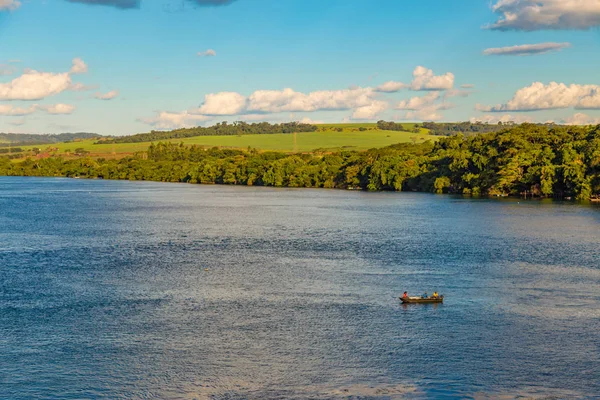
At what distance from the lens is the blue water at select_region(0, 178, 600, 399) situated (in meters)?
33.7

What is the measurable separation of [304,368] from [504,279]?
27762mm

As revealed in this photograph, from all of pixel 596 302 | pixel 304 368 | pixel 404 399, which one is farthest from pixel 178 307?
pixel 596 302

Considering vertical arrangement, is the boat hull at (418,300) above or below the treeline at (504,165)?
below

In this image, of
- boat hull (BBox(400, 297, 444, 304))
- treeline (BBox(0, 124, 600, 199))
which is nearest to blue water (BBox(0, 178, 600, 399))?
boat hull (BBox(400, 297, 444, 304))

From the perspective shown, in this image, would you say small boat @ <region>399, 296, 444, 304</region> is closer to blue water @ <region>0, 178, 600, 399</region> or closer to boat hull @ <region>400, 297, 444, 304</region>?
boat hull @ <region>400, 297, 444, 304</region>

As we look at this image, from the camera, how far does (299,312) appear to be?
1811 inches

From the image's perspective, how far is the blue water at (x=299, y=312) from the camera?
33.7 m

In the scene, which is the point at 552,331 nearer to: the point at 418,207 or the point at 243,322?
the point at 243,322

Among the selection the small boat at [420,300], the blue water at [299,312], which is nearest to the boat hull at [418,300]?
the small boat at [420,300]

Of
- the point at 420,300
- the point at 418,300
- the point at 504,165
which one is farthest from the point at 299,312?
the point at 504,165

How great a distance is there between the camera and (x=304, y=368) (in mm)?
35281

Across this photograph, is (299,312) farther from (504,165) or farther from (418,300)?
(504,165)

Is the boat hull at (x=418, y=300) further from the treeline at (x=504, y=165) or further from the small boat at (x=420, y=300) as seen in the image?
the treeline at (x=504, y=165)

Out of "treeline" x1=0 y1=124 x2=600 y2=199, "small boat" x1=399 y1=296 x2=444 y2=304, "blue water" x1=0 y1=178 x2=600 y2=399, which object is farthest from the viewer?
"treeline" x1=0 y1=124 x2=600 y2=199
